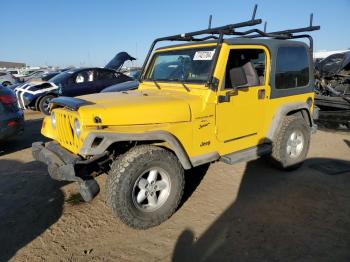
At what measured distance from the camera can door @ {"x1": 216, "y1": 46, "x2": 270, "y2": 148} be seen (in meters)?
3.73

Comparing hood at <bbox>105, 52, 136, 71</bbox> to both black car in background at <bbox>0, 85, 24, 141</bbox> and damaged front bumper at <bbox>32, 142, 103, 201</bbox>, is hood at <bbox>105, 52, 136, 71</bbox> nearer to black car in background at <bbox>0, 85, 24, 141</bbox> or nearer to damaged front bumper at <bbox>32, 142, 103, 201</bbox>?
black car in background at <bbox>0, 85, 24, 141</bbox>

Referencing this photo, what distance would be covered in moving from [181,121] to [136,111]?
0.54m

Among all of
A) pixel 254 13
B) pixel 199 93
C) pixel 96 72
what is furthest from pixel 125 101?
pixel 96 72

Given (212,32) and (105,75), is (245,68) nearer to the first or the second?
(212,32)

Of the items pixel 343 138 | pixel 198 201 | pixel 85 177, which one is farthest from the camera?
pixel 343 138

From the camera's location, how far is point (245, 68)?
4.26m

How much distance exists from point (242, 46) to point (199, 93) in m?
0.92

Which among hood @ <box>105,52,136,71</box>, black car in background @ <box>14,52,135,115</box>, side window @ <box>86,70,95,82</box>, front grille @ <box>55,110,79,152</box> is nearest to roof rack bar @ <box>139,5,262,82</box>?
front grille @ <box>55,110,79,152</box>

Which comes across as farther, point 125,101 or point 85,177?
point 125,101

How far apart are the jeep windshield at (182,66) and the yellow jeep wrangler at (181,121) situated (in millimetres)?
16

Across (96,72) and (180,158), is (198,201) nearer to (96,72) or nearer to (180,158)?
(180,158)

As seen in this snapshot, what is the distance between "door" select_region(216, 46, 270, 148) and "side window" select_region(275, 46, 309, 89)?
10.5 inches

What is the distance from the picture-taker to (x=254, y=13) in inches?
159

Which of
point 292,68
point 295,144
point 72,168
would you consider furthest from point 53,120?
point 295,144
